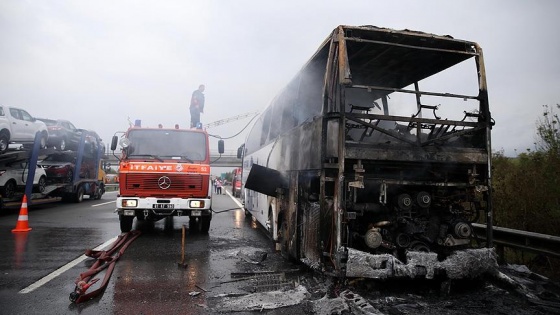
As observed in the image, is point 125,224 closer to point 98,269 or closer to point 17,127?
point 98,269

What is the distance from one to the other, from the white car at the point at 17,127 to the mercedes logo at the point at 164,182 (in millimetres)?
5856

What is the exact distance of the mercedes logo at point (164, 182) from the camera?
28.1 feet

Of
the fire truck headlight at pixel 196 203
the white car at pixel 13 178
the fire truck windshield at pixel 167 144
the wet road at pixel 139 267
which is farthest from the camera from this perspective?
the white car at pixel 13 178

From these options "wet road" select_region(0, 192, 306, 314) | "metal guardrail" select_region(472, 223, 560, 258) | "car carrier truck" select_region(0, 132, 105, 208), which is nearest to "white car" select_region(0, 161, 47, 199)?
"car carrier truck" select_region(0, 132, 105, 208)

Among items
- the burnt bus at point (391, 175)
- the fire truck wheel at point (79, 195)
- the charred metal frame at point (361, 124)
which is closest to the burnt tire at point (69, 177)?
the fire truck wheel at point (79, 195)

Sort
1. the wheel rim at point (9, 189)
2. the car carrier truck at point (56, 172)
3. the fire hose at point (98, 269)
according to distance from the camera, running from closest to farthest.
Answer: the fire hose at point (98, 269) < the wheel rim at point (9, 189) < the car carrier truck at point (56, 172)

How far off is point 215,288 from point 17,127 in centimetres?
1014

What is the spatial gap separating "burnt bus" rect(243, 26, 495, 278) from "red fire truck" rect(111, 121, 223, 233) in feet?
12.8

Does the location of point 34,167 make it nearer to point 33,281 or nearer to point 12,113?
point 12,113

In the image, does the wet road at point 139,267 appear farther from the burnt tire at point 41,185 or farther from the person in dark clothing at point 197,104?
the person in dark clothing at point 197,104

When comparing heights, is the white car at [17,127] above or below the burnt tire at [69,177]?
above

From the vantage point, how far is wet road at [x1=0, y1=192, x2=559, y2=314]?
4133 millimetres

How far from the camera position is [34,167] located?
1255 centimetres

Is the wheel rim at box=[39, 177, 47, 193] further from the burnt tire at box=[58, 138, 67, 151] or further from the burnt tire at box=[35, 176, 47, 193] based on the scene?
the burnt tire at box=[58, 138, 67, 151]
